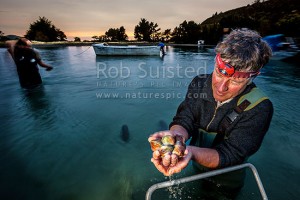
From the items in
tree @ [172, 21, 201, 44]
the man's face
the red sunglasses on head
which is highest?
tree @ [172, 21, 201, 44]

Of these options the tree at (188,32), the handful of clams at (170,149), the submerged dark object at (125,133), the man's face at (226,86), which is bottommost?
the submerged dark object at (125,133)

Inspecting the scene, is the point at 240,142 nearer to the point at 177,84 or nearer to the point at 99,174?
the point at 99,174

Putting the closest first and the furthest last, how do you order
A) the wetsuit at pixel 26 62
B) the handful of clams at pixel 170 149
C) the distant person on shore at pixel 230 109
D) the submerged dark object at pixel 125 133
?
the handful of clams at pixel 170 149
the distant person on shore at pixel 230 109
the submerged dark object at pixel 125 133
the wetsuit at pixel 26 62

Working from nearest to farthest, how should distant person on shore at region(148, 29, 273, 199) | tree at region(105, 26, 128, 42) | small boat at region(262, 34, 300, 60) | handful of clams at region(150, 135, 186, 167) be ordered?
handful of clams at region(150, 135, 186, 167)
distant person on shore at region(148, 29, 273, 199)
small boat at region(262, 34, 300, 60)
tree at region(105, 26, 128, 42)

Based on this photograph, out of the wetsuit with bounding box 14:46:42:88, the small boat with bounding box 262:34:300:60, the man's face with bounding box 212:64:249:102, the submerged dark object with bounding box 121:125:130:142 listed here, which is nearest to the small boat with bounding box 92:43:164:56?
the small boat with bounding box 262:34:300:60

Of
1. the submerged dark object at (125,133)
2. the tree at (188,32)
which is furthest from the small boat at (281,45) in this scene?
the tree at (188,32)

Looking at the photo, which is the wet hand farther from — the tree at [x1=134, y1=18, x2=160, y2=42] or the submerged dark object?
the tree at [x1=134, y1=18, x2=160, y2=42]

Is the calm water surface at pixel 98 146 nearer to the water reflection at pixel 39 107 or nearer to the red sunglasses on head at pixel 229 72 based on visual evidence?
the water reflection at pixel 39 107

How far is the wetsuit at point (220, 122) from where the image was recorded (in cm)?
164

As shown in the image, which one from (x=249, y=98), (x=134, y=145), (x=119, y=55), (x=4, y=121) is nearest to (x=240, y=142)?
(x=249, y=98)

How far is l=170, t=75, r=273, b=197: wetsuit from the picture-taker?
1.64 metres

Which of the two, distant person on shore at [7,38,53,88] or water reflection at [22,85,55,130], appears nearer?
water reflection at [22,85,55,130]

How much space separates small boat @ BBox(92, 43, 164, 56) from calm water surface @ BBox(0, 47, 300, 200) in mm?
16599

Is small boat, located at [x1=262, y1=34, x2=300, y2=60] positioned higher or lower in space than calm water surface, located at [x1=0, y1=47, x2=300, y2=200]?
higher
